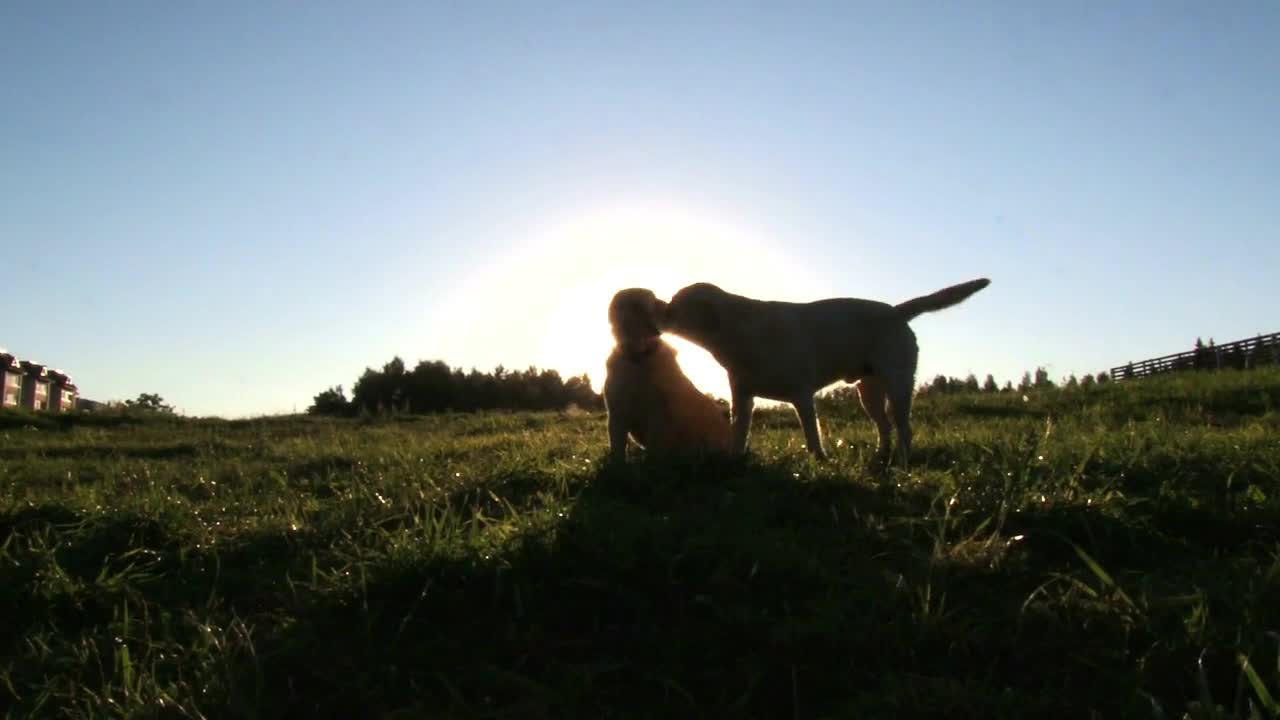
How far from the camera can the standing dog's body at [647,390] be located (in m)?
6.27

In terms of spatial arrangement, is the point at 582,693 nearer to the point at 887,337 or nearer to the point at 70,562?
the point at 70,562

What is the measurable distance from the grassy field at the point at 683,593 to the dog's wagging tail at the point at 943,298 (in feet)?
3.41

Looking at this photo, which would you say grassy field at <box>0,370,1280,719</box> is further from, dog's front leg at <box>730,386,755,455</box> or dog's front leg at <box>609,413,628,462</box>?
dog's front leg at <box>609,413,628,462</box>

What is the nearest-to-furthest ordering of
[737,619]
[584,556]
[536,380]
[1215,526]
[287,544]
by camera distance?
[737,619], [584,556], [1215,526], [287,544], [536,380]

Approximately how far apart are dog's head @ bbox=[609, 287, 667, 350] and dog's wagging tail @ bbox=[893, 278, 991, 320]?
59.9 inches

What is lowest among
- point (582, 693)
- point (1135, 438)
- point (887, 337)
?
point (582, 693)

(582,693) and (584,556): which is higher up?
(584,556)

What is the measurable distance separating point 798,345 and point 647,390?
0.90 meters

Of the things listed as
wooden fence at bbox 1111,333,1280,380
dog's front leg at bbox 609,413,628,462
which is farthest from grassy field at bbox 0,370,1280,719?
wooden fence at bbox 1111,333,1280,380

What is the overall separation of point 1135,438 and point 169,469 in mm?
6482

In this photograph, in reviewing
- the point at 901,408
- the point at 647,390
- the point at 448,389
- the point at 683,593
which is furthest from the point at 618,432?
the point at 448,389

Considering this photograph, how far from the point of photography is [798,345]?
20.5 feet

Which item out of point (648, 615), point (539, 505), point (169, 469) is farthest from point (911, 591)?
point (169, 469)

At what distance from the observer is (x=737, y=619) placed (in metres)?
3.42
